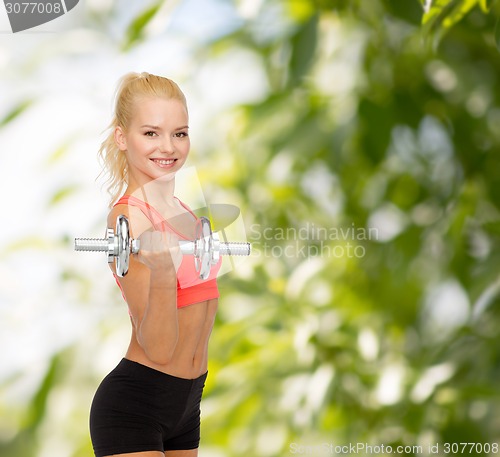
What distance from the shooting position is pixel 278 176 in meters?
0.82

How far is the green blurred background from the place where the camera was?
733 millimetres

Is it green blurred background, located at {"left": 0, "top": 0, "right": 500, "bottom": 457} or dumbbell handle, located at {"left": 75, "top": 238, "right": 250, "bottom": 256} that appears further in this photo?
green blurred background, located at {"left": 0, "top": 0, "right": 500, "bottom": 457}

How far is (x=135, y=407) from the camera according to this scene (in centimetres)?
43

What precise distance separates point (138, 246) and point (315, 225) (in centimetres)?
48

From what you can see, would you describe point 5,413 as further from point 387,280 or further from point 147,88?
point 147,88

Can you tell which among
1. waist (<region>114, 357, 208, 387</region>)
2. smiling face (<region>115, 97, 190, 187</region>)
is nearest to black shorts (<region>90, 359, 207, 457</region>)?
waist (<region>114, 357, 208, 387</region>)

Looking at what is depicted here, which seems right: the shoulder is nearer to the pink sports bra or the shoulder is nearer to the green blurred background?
the pink sports bra

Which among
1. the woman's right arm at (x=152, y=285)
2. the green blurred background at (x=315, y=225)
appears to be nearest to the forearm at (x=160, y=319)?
the woman's right arm at (x=152, y=285)

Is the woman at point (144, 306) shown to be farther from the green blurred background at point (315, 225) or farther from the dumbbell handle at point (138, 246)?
the green blurred background at point (315, 225)

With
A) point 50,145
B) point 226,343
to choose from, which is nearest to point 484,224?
point 226,343

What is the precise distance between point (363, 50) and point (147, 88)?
418 millimetres

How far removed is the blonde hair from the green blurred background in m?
0.22

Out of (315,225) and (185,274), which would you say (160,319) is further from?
(315,225)

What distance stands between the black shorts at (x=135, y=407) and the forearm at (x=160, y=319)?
0.02m
